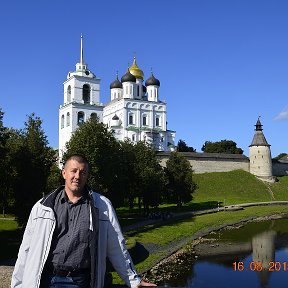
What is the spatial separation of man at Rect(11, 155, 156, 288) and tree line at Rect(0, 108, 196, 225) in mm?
17923

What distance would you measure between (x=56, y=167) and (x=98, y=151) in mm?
2937

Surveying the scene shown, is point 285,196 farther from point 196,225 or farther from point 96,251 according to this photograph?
point 96,251

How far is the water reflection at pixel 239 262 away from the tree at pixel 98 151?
7.60 meters

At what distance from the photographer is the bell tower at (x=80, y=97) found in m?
60.4

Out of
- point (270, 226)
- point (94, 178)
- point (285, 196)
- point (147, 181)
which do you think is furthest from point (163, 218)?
point (285, 196)

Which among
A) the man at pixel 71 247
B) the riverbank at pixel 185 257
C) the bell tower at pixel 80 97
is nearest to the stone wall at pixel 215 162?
the bell tower at pixel 80 97

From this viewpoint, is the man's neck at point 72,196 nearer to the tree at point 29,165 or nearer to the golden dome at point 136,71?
the tree at point 29,165

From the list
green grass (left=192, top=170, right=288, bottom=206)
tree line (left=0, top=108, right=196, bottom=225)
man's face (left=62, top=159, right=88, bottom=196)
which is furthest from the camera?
green grass (left=192, top=170, right=288, bottom=206)

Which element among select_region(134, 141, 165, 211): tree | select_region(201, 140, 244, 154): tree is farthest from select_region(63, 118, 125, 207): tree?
select_region(201, 140, 244, 154): tree

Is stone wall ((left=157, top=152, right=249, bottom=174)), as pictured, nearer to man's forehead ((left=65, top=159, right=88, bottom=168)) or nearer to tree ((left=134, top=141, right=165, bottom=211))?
tree ((left=134, top=141, right=165, bottom=211))

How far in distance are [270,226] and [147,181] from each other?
11.0 meters

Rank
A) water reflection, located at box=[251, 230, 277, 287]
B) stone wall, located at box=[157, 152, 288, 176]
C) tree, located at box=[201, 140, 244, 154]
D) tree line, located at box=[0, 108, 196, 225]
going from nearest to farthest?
water reflection, located at box=[251, 230, 277, 287] → tree line, located at box=[0, 108, 196, 225] → stone wall, located at box=[157, 152, 288, 176] → tree, located at box=[201, 140, 244, 154]

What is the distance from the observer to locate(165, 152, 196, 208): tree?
42.2 metres

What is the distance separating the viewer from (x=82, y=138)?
2692 cm
